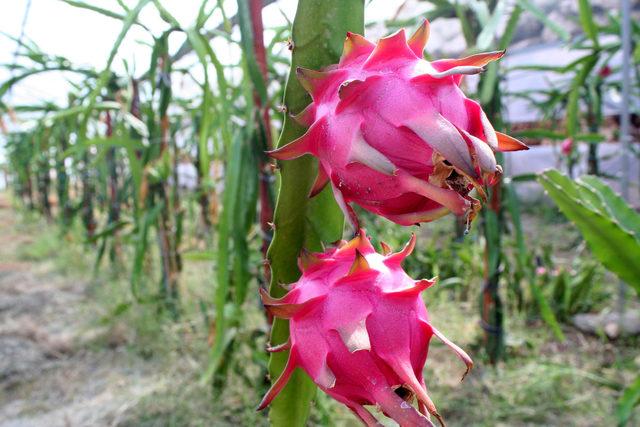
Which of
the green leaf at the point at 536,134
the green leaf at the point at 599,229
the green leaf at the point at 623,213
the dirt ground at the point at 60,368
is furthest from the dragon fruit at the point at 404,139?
the dirt ground at the point at 60,368

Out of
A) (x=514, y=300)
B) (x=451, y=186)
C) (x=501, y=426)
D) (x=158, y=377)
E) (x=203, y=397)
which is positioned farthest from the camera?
(x=514, y=300)

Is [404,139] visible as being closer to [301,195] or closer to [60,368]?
[301,195]

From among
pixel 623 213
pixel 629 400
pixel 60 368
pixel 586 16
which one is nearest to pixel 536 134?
pixel 586 16

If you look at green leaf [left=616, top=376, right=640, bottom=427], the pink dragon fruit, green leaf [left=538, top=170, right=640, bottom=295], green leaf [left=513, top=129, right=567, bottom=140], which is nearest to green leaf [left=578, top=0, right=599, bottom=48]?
green leaf [left=513, top=129, right=567, bottom=140]

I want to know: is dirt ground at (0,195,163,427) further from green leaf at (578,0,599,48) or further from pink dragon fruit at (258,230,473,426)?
green leaf at (578,0,599,48)

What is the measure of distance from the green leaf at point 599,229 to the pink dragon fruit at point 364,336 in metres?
0.41

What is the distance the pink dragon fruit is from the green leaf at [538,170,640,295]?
16.2 inches

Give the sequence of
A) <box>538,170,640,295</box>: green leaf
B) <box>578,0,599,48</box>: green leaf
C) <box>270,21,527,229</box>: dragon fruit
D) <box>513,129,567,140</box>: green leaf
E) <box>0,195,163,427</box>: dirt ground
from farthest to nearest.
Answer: <box>0,195,163,427</box>: dirt ground, <box>513,129,567,140</box>: green leaf, <box>578,0,599,48</box>: green leaf, <box>538,170,640,295</box>: green leaf, <box>270,21,527,229</box>: dragon fruit

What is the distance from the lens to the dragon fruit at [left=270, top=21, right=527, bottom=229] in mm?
187

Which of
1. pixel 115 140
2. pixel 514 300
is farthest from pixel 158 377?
pixel 514 300

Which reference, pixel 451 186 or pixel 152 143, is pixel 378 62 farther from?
pixel 152 143

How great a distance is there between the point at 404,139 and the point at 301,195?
105 mm

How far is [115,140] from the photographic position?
1104mm

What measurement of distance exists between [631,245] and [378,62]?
20.9 inches
